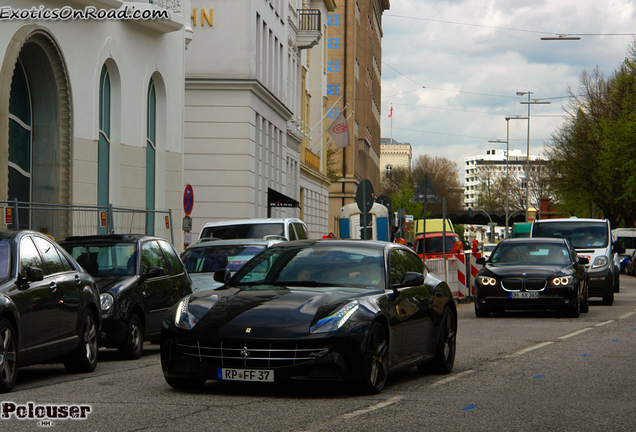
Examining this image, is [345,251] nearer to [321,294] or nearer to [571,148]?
[321,294]

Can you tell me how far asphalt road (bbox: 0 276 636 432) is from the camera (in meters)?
7.18

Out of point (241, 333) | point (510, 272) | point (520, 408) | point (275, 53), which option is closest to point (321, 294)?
point (241, 333)

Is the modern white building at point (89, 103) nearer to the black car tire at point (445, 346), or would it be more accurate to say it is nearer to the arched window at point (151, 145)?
the arched window at point (151, 145)

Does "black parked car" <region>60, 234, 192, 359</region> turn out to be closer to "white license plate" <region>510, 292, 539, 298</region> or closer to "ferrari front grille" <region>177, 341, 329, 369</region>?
"ferrari front grille" <region>177, 341, 329, 369</region>

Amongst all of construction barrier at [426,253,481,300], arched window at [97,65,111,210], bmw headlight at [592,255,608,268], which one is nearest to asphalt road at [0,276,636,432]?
bmw headlight at [592,255,608,268]

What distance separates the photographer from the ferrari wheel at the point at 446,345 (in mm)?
10438

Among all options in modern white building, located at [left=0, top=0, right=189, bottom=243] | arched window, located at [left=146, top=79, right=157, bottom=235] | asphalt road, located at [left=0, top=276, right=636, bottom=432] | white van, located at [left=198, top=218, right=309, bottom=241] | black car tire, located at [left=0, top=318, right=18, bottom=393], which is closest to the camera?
asphalt road, located at [left=0, top=276, right=636, bottom=432]

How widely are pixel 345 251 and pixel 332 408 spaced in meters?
2.21

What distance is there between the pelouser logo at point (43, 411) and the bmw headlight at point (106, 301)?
412cm

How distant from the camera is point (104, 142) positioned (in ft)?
85.6

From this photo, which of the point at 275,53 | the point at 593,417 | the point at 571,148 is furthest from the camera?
the point at 571,148

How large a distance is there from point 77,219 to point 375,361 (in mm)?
12153

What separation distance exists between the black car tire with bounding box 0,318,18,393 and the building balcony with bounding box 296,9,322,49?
44.0 meters

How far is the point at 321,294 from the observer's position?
8742 mm
